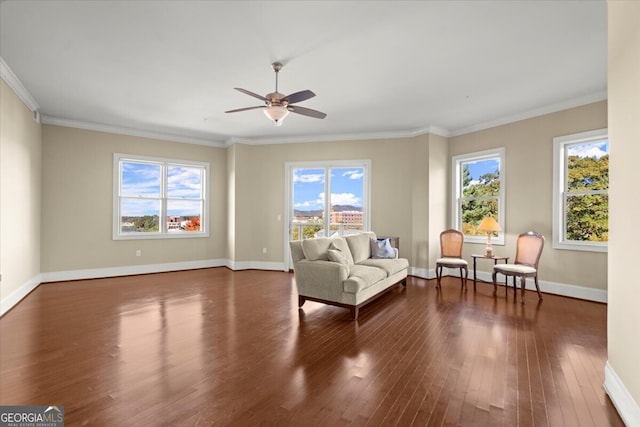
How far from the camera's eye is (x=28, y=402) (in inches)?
79.0

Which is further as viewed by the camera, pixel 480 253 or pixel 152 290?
pixel 480 253

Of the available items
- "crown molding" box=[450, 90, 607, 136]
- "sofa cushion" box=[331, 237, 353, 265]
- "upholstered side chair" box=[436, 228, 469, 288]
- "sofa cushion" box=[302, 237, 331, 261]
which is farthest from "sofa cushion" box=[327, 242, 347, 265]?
"crown molding" box=[450, 90, 607, 136]

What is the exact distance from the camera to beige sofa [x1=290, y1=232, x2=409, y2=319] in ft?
12.3

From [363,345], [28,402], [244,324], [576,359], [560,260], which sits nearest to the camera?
[28,402]

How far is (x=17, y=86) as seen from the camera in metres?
3.97

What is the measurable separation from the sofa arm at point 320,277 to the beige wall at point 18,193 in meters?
3.63

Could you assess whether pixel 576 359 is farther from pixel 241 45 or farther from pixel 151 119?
pixel 151 119

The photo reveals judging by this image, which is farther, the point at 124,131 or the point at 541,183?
the point at 124,131

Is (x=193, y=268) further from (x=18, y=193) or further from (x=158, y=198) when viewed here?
(x=18, y=193)

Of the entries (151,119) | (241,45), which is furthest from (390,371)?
(151,119)

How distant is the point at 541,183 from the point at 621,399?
3.73 meters

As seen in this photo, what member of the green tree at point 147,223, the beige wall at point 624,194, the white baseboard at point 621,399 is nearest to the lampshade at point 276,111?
the beige wall at point 624,194

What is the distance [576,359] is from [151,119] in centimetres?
664

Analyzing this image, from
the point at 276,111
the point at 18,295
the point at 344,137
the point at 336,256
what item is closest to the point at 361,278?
the point at 336,256
